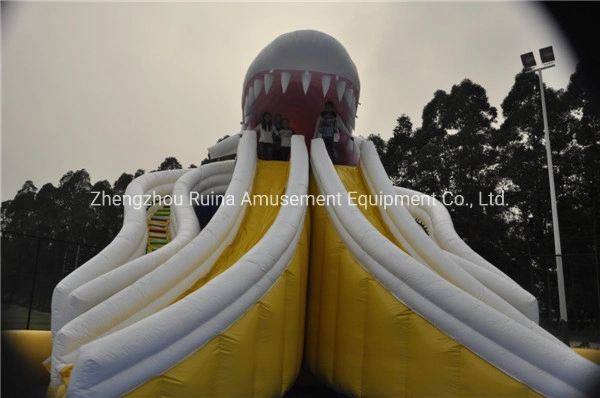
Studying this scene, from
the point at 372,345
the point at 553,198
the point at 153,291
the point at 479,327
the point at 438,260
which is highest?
the point at 553,198

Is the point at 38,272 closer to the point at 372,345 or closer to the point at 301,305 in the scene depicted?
the point at 301,305

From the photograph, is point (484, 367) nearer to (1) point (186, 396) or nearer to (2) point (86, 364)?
(1) point (186, 396)

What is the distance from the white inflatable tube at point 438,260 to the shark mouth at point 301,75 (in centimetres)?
71

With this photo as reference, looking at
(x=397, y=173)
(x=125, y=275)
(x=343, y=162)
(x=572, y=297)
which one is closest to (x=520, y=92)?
(x=397, y=173)

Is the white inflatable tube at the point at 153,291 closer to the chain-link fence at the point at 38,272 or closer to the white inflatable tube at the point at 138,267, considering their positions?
the white inflatable tube at the point at 138,267

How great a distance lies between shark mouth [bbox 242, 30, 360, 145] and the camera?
474 cm

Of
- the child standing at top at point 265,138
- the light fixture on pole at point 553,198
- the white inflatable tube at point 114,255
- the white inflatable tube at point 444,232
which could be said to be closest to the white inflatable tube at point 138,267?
the white inflatable tube at point 114,255

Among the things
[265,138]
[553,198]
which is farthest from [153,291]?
[553,198]

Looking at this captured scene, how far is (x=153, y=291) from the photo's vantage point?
10.4 feet

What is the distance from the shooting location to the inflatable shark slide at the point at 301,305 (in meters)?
2.52

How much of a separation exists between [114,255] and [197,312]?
1.64m

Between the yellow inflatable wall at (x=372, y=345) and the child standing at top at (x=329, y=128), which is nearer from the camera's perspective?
the yellow inflatable wall at (x=372, y=345)

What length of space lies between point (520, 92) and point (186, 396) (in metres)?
20.7

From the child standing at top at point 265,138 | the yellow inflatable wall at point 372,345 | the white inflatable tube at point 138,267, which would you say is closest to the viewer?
the yellow inflatable wall at point 372,345
